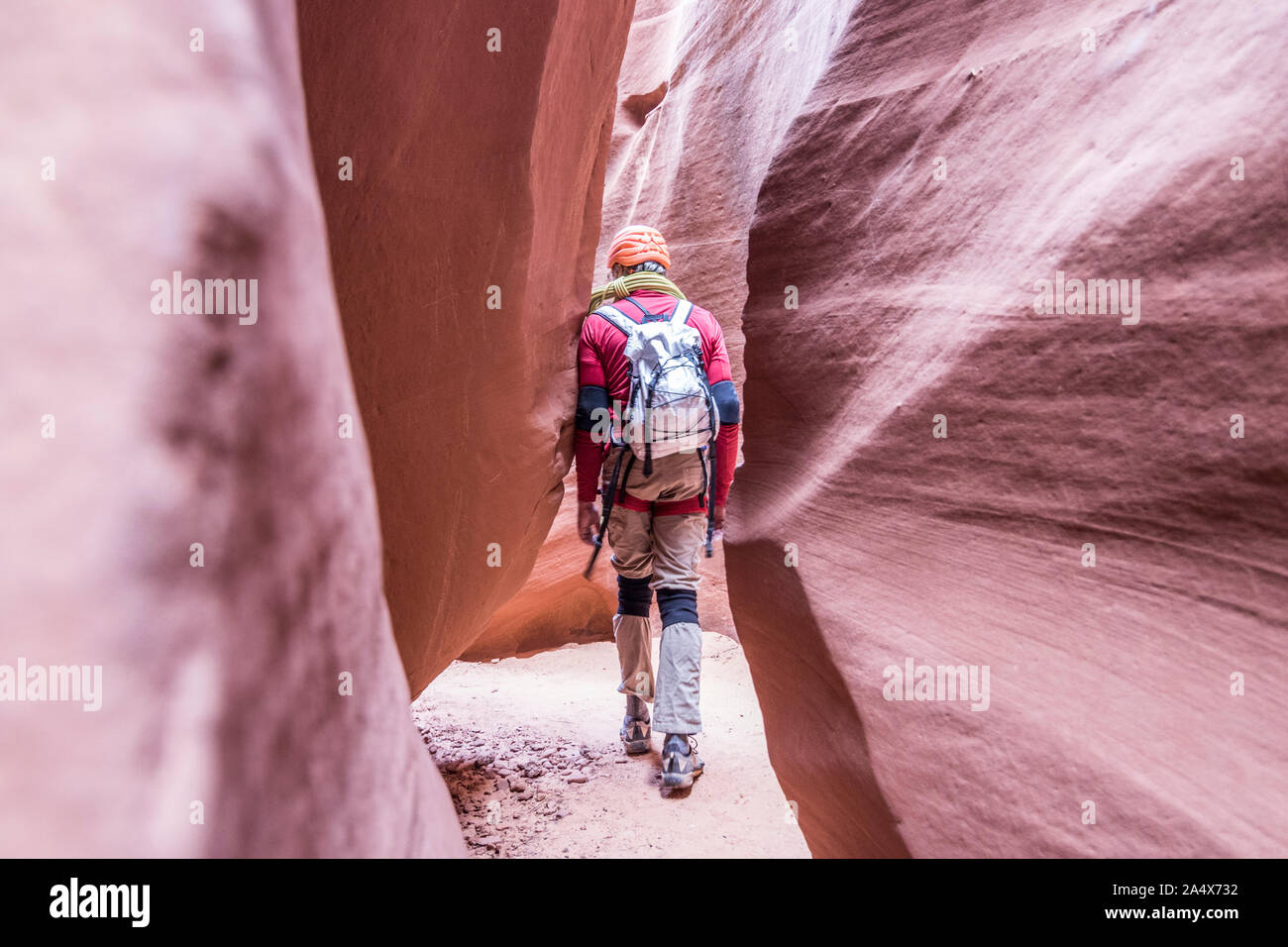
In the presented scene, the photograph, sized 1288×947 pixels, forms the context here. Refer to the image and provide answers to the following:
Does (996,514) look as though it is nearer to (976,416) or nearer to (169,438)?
(976,416)

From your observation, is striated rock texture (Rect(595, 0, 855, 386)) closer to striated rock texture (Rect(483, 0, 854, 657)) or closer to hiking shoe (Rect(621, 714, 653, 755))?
striated rock texture (Rect(483, 0, 854, 657))

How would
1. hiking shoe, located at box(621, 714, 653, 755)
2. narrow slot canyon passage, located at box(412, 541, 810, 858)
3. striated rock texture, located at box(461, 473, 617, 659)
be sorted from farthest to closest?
striated rock texture, located at box(461, 473, 617, 659) → hiking shoe, located at box(621, 714, 653, 755) → narrow slot canyon passage, located at box(412, 541, 810, 858)

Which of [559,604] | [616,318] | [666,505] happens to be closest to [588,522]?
[666,505]

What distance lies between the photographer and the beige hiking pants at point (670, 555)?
3387mm

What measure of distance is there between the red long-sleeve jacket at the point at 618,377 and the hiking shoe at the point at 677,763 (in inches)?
44.5

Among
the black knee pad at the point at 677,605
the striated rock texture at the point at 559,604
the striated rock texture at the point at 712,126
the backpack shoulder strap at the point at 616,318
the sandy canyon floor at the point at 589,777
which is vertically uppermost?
the striated rock texture at the point at 712,126

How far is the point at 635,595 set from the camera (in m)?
3.68

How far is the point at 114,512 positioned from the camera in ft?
2.04

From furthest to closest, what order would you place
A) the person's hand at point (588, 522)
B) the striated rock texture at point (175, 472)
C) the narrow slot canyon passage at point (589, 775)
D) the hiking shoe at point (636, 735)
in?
1. the hiking shoe at point (636, 735)
2. the person's hand at point (588, 522)
3. the narrow slot canyon passage at point (589, 775)
4. the striated rock texture at point (175, 472)

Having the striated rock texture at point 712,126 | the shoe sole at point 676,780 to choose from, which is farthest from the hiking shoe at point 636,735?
the striated rock texture at point 712,126

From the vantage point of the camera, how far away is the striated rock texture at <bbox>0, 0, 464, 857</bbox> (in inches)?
22.9

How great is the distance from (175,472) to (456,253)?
2.10 metres

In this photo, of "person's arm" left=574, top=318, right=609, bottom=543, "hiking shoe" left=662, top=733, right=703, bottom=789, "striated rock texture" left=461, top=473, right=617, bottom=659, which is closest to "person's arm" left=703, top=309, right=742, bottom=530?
"person's arm" left=574, top=318, right=609, bottom=543

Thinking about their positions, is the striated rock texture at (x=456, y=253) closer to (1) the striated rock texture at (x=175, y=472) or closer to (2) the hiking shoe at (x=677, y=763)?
(2) the hiking shoe at (x=677, y=763)
